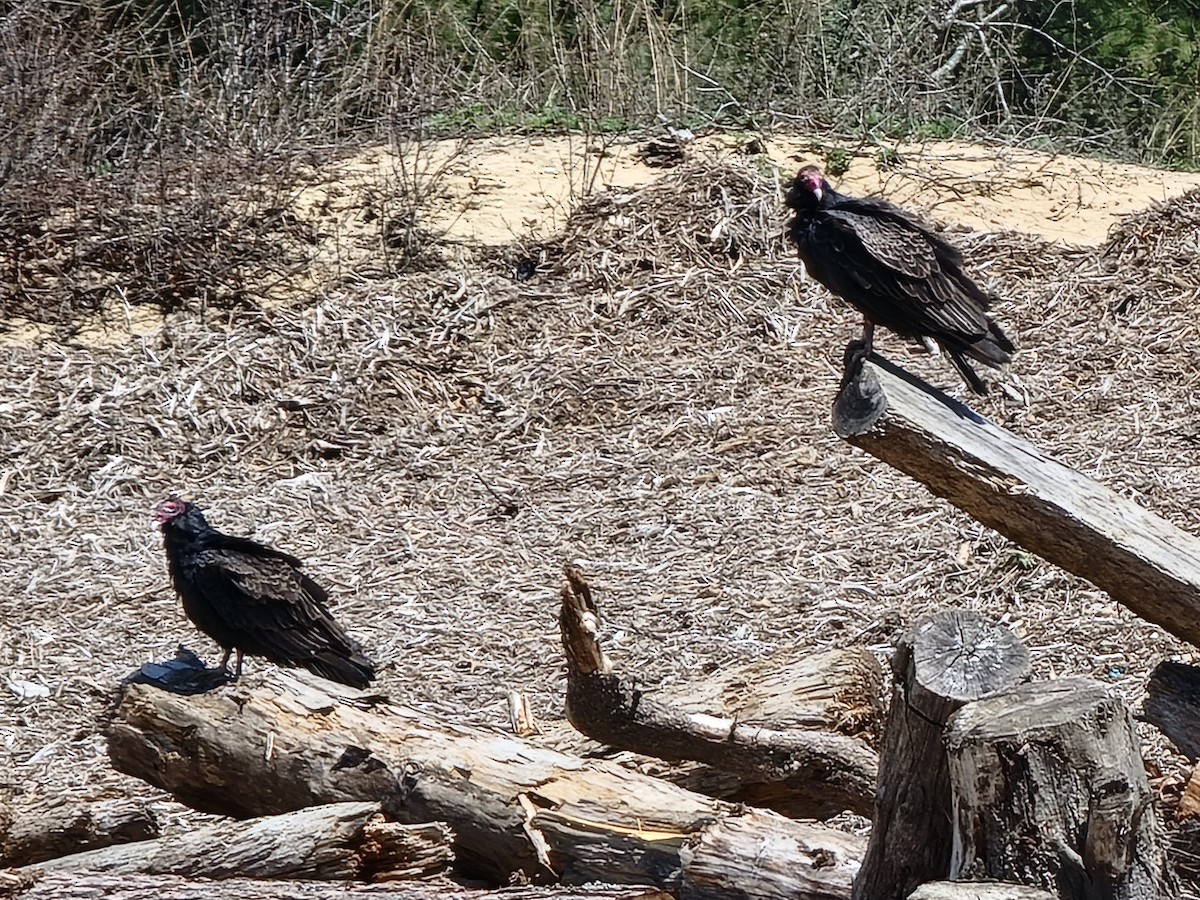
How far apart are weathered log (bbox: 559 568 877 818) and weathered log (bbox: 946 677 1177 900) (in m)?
1.14

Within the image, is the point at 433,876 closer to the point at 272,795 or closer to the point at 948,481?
the point at 272,795

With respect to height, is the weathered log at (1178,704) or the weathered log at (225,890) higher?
the weathered log at (1178,704)

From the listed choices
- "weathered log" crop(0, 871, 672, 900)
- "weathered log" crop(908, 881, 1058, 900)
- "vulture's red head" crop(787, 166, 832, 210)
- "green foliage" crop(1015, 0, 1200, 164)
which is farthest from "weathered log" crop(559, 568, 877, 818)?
"green foliage" crop(1015, 0, 1200, 164)

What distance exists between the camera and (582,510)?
6523 millimetres

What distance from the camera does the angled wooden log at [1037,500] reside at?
354 cm

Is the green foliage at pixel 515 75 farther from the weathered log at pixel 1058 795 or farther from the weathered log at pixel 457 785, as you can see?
the weathered log at pixel 1058 795

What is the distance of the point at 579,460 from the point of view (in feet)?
22.7

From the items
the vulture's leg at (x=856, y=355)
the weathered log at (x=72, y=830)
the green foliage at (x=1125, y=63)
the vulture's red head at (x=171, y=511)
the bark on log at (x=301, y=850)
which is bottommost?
the weathered log at (x=72, y=830)

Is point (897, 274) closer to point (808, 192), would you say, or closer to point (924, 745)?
point (808, 192)

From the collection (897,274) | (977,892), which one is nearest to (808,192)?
(897,274)

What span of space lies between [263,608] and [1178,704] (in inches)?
101

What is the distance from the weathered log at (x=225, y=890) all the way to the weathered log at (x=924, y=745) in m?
0.47

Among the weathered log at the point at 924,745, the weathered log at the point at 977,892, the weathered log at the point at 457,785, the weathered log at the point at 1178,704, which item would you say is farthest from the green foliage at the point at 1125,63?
the weathered log at the point at 977,892

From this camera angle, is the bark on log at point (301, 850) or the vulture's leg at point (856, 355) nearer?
the bark on log at point (301, 850)
